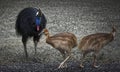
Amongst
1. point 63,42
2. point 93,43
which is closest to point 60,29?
point 63,42

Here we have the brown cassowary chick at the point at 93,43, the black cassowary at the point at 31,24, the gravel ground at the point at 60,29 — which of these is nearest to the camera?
the brown cassowary chick at the point at 93,43

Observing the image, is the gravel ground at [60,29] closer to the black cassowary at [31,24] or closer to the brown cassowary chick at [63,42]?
the brown cassowary chick at [63,42]

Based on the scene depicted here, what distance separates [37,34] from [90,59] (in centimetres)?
120

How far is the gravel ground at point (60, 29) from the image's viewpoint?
8141 mm

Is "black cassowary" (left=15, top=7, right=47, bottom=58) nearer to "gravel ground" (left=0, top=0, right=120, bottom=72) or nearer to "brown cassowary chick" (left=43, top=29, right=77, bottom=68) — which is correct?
"gravel ground" (left=0, top=0, right=120, bottom=72)

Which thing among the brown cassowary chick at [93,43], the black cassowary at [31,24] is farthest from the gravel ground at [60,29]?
the black cassowary at [31,24]

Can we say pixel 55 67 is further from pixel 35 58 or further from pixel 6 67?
pixel 35 58

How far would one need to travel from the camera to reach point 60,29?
473 inches

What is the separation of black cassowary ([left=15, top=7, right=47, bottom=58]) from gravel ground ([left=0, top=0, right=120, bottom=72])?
44 cm

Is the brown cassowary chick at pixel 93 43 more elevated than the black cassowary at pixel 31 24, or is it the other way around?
the black cassowary at pixel 31 24

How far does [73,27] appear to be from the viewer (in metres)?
12.2

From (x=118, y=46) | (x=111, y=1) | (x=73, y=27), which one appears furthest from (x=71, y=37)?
(x=111, y=1)

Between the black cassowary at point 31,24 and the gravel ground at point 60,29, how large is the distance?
44 cm

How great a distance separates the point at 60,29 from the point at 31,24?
272cm
